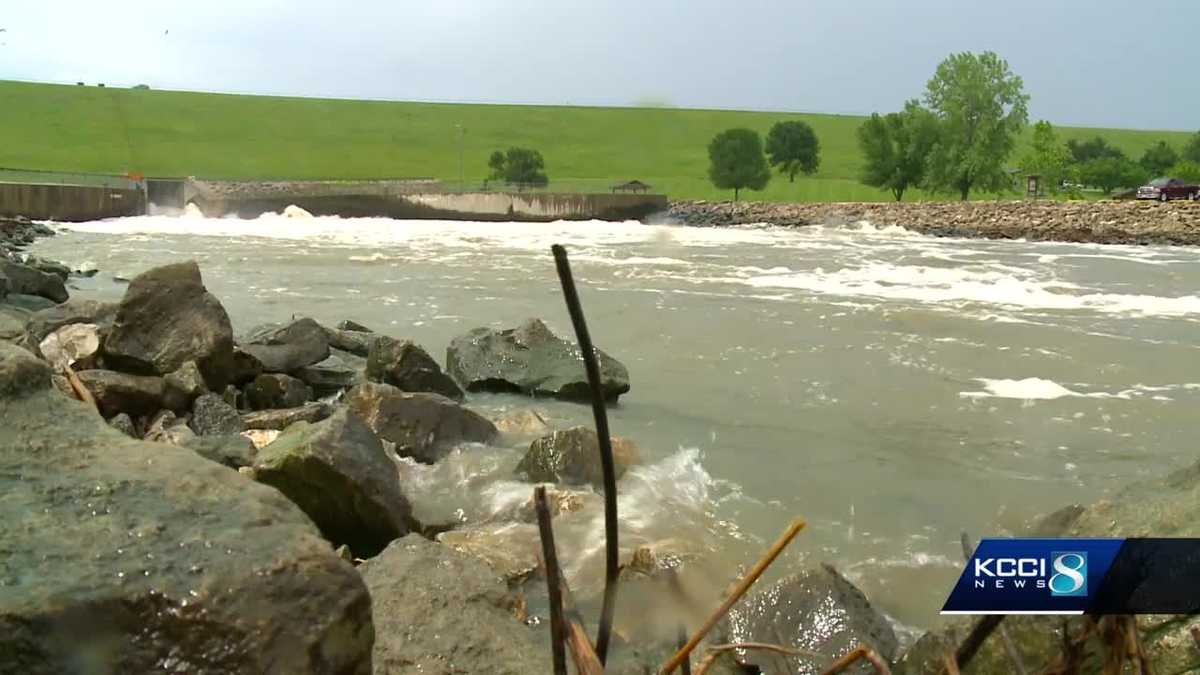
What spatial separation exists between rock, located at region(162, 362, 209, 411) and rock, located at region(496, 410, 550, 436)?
2.57 m

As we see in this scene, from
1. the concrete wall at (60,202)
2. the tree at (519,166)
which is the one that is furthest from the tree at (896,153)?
the concrete wall at (60,202)

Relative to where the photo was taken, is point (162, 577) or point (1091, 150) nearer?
point (162, 577)

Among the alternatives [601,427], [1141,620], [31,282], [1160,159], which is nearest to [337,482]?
[1141,620]

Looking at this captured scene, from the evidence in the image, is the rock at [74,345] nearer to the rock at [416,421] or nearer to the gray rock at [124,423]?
Result: the gray rock at [124,423]

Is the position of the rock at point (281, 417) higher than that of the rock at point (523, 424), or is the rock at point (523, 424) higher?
the rock at point (281, 417)

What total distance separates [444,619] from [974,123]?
2760 inches

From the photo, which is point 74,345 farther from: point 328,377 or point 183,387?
point 328,377

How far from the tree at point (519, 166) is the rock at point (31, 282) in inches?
2282

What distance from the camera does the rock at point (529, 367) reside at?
1056 centimetres

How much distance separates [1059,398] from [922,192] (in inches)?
2509

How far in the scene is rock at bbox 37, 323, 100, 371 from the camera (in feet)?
27.8

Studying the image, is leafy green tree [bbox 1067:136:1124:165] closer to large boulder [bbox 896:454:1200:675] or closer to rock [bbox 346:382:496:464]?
rock [bbox 346:382:496:464]

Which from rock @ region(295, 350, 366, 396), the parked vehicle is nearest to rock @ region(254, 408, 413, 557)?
rock @ region(295, 350, 366, 396)

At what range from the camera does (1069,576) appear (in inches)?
47.3
